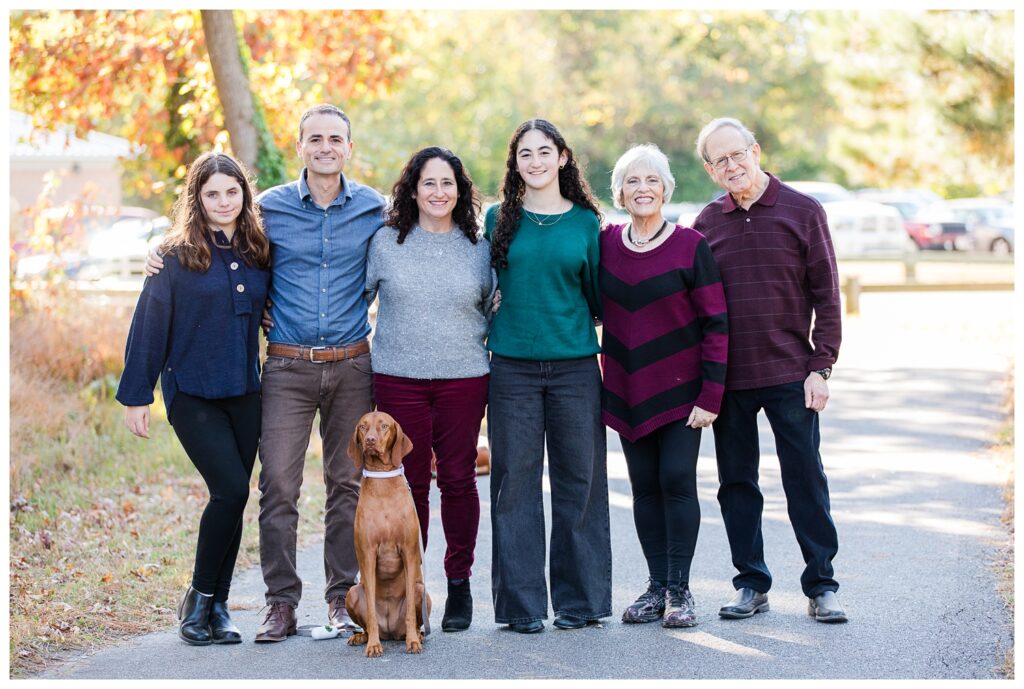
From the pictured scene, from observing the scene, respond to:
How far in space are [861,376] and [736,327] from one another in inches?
386

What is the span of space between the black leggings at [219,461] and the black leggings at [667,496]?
175cm

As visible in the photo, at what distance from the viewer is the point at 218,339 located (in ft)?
17.6

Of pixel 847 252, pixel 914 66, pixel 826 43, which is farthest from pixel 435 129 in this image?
pixel 914 66

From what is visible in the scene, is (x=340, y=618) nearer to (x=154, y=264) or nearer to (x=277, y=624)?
(x=277, y=624)

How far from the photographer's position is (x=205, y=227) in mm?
5457

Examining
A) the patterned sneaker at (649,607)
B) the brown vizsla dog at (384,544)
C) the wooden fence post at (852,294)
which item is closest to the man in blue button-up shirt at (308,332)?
the brown vizsla dog at (384,544)

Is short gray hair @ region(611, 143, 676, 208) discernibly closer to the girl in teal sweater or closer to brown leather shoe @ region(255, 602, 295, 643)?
the girl in teal sweater

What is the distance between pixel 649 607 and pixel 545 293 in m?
1.54

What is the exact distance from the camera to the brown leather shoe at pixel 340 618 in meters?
5.51

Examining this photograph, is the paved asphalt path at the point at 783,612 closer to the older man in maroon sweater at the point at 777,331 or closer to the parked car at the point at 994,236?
the older man in maroon sweater at the point at 777,331

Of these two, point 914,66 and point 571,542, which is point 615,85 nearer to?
point 914,66

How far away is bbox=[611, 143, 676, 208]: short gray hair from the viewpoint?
5.51 metres

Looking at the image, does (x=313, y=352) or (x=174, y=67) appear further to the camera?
(x=174, y=67)

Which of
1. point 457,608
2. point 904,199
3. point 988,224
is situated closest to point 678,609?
point 457,608
